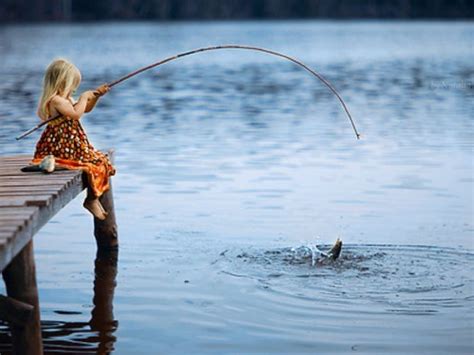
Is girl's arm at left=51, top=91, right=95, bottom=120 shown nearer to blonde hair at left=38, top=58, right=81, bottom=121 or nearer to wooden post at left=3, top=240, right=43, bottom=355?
blonde hair at left=38, top=58, right=81, bottom=121

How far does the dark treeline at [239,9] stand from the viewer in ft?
321

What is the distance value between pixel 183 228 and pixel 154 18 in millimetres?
93853

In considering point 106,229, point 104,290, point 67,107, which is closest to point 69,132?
point 67,107

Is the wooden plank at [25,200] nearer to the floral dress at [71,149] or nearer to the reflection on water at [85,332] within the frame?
the reflection on water at [85,332]

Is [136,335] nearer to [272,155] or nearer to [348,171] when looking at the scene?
[348,171]

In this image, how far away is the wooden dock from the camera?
589cm

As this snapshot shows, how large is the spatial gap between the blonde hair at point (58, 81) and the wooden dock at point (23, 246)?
77 cm

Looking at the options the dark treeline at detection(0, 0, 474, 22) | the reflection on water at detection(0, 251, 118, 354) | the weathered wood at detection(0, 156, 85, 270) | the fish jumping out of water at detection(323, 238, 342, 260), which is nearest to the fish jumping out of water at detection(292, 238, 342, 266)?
the fish jumping out of water at detection(323, 238, 342, 260)

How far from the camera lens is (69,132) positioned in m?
8.27

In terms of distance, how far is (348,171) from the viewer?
1336 centimetres

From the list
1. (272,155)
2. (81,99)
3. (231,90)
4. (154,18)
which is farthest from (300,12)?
(81,99)

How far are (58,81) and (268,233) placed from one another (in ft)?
8.56

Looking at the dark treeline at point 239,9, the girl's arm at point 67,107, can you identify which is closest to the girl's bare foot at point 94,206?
the girl's arm at point 67,107

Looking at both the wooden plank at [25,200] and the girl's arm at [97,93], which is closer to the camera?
the wooden plank at [25,200]
